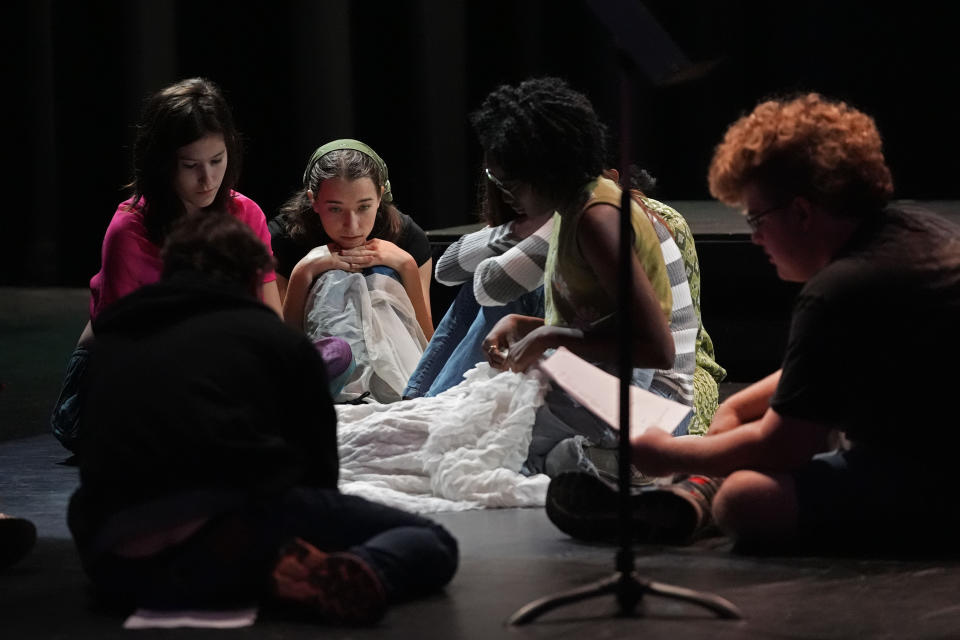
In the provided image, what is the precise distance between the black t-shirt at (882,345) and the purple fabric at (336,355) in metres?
1.71

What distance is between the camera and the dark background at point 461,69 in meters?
7.24

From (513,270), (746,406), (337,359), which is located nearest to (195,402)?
(746,406)

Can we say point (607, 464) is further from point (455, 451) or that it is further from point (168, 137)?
point (168, 137)

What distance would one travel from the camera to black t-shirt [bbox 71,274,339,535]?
8.01ft

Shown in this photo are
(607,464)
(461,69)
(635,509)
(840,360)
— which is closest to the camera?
(840,360)

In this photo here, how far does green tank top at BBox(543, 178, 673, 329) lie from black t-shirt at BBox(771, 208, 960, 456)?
667 mm

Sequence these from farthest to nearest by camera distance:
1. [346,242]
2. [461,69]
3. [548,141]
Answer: [461,69], [346,242], [548,141]

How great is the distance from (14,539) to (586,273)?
1.37 meters

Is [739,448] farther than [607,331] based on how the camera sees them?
No

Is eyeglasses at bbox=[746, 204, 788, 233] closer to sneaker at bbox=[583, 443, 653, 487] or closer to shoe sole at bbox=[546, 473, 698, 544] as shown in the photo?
shoe sole at bbox=[546, 473, 698, 544]

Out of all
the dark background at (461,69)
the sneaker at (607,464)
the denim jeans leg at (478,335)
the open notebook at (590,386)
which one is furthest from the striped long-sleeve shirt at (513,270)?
the dark background at (461,69)

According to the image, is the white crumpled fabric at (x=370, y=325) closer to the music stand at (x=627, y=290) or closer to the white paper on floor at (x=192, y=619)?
the white paper on floor at (x=192, y=619)

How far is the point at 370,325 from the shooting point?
4.36 metres

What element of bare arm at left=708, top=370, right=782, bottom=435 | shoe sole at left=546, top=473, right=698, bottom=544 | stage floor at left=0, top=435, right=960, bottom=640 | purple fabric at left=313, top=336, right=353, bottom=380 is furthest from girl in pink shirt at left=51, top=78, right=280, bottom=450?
bare arm at left=708, top=370, right=782, bottom=435
